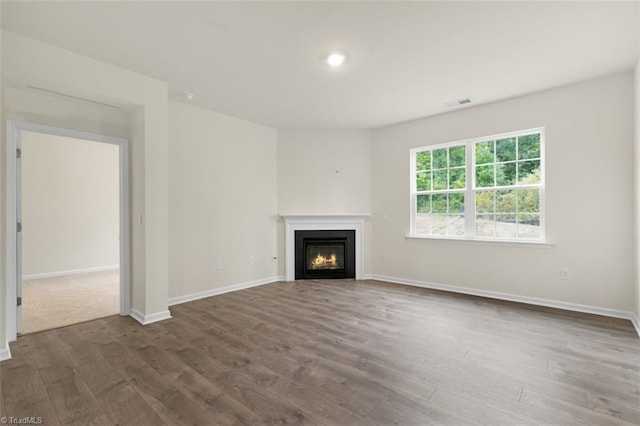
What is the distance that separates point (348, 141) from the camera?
5.42 meters

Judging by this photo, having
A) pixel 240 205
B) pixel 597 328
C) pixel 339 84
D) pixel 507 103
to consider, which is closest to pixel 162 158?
pixel 240 205

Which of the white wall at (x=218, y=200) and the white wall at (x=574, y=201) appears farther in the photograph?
the white wall at (x=218, y=200)

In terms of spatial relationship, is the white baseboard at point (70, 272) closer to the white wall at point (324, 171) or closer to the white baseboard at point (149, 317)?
the white baseboard at point (149, 317)

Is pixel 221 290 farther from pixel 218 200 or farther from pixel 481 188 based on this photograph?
pixel 481 188

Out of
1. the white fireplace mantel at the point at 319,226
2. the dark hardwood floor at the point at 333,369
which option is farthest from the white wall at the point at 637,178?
the white fireplace mantel at the point at 319,226

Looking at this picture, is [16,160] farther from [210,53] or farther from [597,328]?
[597,328]

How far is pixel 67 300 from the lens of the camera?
4121 millimetres

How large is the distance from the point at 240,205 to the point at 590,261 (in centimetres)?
475

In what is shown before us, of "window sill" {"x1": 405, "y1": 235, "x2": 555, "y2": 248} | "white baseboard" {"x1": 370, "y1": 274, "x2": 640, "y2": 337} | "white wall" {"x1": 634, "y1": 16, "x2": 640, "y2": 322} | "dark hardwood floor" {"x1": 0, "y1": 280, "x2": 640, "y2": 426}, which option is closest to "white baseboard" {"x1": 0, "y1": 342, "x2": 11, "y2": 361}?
"dark hardwood floor" {"x1": 0, "y1": 280, "x2": 640, "y2": 426}

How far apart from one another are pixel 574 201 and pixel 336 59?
10.8 ft

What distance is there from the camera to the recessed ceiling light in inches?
109

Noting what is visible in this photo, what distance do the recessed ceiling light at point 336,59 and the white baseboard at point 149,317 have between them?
10.8 ft

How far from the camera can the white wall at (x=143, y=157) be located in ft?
9.38

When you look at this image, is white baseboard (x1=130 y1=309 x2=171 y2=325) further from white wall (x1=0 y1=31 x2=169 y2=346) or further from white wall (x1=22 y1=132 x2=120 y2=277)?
white wall (x1=22 y1=132 x2=120 y2=277)
